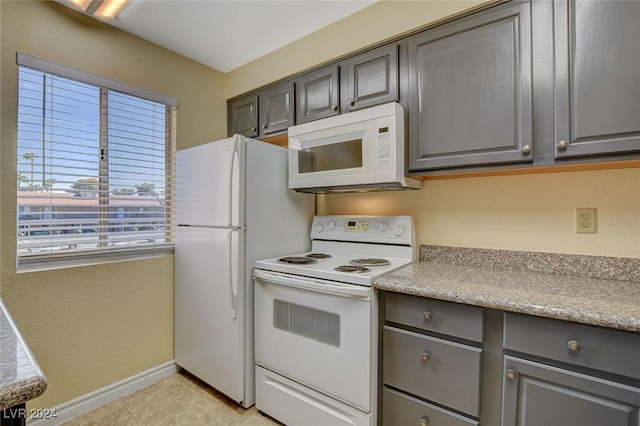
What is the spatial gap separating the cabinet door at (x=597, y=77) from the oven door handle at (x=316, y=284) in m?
1.02

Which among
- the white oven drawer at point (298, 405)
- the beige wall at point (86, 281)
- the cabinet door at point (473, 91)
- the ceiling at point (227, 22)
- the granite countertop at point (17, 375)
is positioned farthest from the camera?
the ceiling at point (227, 22)

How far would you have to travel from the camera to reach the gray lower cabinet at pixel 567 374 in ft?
3.16

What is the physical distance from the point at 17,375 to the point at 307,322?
4.01 ft

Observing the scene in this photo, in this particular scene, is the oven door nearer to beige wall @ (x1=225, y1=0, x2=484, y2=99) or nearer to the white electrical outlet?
the white electrical outlet

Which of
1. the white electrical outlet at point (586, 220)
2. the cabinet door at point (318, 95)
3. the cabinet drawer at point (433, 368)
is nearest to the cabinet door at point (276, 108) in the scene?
the cabinet door at point (318, 95)

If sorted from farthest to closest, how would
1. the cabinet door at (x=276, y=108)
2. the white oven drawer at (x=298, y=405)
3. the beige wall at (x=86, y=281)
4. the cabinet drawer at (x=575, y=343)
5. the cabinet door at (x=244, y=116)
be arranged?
the cabinet door at (x=244, y=116)
the cabinet door at (x=276, y=108)
the beige wall at (x=86, y=281)
the white oven drawer at (x=298, y=405)
the cabinet drawer at (x=575, y=343)

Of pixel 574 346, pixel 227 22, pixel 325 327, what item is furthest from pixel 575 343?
pixel 227 22

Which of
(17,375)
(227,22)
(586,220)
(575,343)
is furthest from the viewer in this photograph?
(227,22)

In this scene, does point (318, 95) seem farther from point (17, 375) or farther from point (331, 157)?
point (17, 375)

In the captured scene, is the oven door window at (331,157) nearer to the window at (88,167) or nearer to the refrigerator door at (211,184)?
the refrigerator door at (211,184)

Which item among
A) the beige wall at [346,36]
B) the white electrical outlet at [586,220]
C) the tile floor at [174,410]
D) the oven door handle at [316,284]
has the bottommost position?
the tile floor at [174,410]

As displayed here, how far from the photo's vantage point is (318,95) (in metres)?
2.07

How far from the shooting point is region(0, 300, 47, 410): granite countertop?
0.52m

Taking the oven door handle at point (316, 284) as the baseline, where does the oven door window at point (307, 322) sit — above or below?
below
